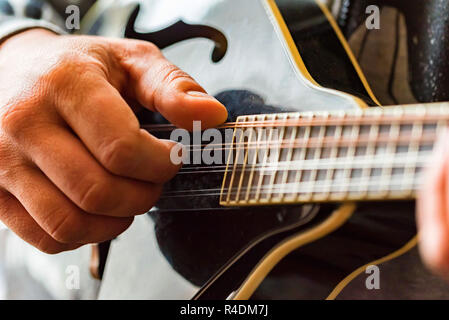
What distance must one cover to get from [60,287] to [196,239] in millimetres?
287

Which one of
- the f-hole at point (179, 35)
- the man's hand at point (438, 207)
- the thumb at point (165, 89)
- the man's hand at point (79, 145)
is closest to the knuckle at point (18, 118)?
the man's hand at point (79, 145)

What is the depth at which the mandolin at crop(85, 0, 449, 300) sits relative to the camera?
0.37 meters

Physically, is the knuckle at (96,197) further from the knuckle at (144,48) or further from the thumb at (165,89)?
the knuckle at (144,48)

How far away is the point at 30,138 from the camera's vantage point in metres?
0.48

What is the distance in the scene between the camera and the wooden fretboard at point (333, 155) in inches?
13.6

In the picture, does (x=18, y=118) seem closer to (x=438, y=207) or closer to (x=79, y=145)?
(x=79, y=145)

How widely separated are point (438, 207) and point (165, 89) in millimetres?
310

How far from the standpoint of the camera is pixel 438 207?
0.30 m

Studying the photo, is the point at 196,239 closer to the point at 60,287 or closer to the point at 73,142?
the point at 73,142

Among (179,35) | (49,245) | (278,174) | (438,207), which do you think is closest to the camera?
(438,207)

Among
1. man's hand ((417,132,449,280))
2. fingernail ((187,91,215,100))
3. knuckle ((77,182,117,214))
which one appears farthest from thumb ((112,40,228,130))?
man's hand ((417,132,449,280))

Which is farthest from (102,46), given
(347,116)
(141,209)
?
(347,116)

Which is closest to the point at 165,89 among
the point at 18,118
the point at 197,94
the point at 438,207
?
the point at 197,94

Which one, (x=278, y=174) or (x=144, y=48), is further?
(x=144, y=48)
